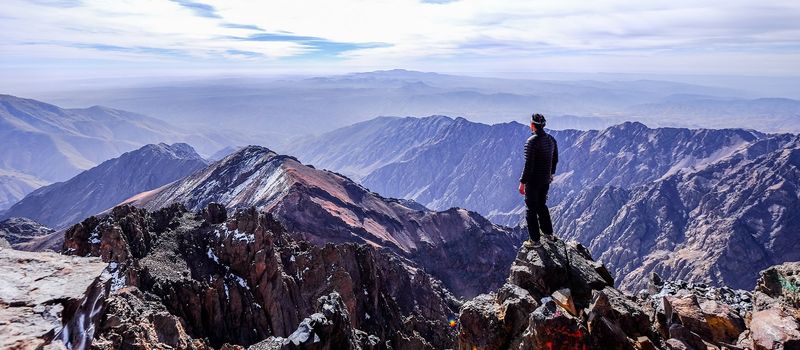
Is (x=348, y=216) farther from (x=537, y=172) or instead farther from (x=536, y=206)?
(x=537, y=172)

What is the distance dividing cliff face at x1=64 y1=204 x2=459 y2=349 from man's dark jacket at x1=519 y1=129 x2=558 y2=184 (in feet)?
71.9

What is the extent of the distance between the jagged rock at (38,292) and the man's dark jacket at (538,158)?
11547 millimetres

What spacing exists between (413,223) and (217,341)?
103814 mm

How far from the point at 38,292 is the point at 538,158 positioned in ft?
42.3

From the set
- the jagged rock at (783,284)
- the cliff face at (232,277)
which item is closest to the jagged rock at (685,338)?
the jagged rock at (783,284)

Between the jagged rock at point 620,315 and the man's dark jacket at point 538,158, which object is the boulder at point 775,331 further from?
the man's dark jacket at point 538,158

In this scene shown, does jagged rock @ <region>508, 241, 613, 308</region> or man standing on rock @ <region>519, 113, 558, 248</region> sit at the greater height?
man standing on rock @ <region>519, 113, 558, 248</region>

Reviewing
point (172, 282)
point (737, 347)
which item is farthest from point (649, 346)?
point (172, 282)

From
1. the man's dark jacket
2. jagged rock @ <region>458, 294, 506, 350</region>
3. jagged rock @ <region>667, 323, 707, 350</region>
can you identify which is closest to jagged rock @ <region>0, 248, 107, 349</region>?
jagged rock @ <region>458, 294, 506, 350</region>

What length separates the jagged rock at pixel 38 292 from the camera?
745 centimetres

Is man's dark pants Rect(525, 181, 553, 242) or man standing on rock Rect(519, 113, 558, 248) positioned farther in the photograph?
man's dark pants Rect(525, 181, 553, 242)

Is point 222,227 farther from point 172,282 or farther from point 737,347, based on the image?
point 737,347

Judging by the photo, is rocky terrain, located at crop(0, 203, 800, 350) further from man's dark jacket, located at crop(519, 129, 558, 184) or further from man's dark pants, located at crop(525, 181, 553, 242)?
man's dark jacket, located at crop(519, 129, 558, 184)

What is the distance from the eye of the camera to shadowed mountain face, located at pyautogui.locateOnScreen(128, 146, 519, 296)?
11338cm
